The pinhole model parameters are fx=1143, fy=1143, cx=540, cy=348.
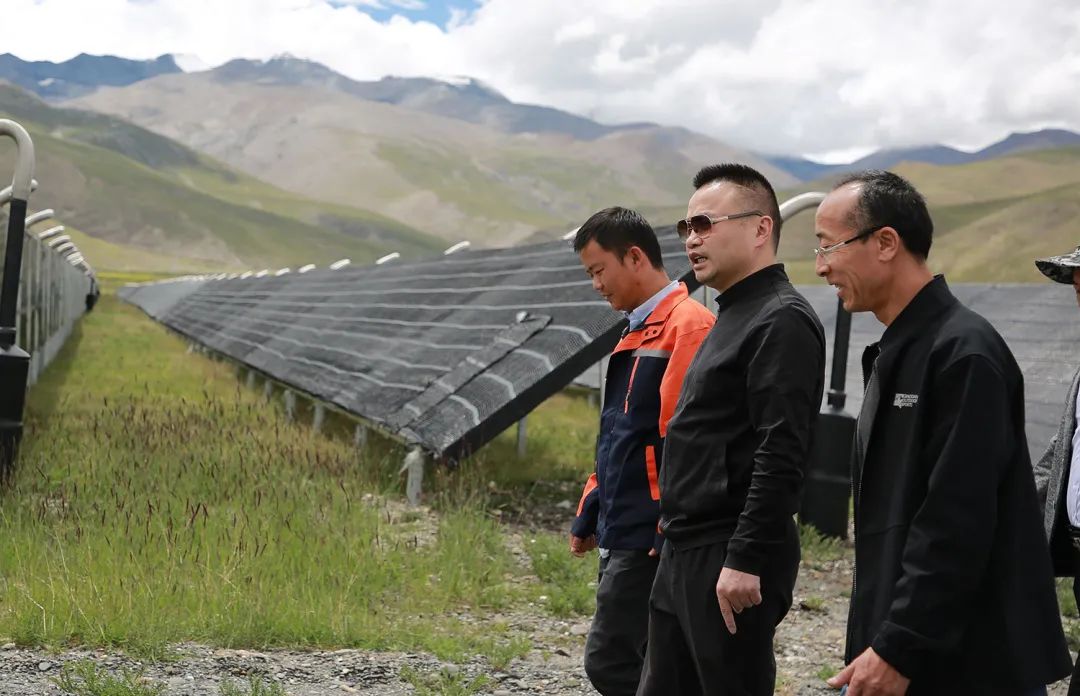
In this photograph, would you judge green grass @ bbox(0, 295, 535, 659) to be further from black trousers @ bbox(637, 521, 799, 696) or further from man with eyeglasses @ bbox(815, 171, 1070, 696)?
man with eyeglasses @ bbox(815, 171, 1070, 696)

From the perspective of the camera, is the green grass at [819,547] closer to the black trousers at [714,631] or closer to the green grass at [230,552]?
the green grass at [230,552]

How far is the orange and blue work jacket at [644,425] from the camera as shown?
141 inches

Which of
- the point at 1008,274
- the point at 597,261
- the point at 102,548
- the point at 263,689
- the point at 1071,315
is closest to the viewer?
the point at 597,261

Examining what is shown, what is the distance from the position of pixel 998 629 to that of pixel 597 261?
2.01m

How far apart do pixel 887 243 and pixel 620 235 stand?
145cm

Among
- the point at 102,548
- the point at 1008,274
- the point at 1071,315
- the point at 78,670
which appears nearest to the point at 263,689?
the point at 78,670

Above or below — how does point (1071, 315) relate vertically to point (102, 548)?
above

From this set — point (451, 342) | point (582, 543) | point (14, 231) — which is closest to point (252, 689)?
point (582, 543)

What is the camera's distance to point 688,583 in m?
2.99

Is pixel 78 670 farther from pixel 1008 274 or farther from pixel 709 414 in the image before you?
pixel 1008 274

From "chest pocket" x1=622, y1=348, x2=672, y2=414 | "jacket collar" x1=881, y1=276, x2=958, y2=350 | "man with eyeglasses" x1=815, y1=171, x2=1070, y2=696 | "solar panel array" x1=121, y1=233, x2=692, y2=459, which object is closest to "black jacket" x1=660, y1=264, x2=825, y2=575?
"man with eyeglasses" x1=815, y1=171, x2=1070, y2=696

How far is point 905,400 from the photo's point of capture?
250 cm

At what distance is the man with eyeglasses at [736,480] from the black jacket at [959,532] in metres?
0.34

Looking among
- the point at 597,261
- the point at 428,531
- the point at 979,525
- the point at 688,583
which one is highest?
the point at 597,261
